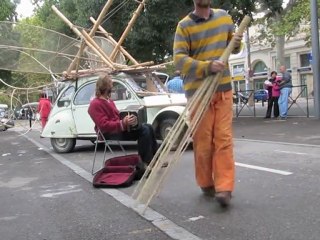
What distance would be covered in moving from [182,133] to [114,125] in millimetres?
2403

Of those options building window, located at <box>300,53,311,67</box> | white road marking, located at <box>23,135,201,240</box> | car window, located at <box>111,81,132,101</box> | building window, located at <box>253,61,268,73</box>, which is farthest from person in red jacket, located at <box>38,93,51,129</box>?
building window, located at <box>253,61,268,73</box>

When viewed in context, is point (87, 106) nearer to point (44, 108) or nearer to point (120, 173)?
point (120, 173)

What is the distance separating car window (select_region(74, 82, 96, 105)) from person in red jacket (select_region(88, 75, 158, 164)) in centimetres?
414

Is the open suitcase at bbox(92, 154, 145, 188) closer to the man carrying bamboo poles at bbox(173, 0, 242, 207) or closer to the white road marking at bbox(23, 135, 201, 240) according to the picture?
the white road marking at bbox(23, 135, 201, 240)

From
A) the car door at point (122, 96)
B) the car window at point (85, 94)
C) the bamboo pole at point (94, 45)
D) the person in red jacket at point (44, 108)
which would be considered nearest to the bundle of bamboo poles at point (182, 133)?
the car door at point (122, 96)

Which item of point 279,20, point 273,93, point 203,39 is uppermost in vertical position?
point 279,20

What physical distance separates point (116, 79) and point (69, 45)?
2427mm

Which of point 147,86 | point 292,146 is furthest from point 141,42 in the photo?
point 292,146

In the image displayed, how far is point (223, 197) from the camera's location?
17.3 ft

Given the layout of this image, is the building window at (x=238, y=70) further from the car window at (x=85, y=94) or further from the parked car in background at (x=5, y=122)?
the car window at (x=85, y=94)

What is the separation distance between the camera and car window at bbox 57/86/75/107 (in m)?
12.3

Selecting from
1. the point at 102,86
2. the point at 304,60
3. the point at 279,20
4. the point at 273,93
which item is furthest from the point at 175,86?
the point at 304,60

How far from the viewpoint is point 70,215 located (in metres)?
5.66

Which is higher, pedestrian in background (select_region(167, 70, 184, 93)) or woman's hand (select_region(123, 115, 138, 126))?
pedestrian in background (select_region(167, 70, 184, 93))
